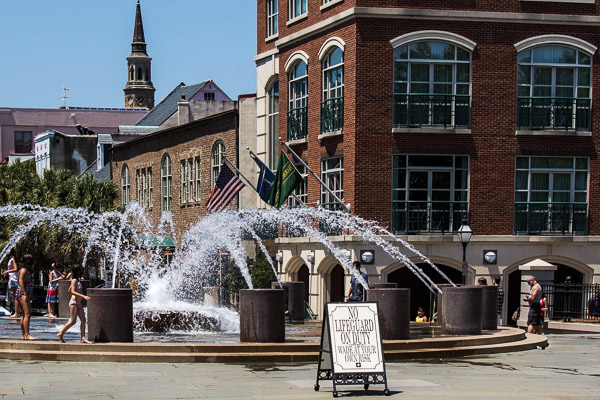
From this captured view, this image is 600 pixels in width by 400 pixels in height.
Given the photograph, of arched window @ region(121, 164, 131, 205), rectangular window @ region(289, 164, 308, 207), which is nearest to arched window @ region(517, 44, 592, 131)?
rectangular window @ region(289, 164, 308, 207)

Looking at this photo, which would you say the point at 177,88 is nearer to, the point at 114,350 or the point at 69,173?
the point at 69,173

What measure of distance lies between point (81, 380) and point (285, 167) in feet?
69.3

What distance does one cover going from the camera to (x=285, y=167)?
3716 centimetres

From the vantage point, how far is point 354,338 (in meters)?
15.5

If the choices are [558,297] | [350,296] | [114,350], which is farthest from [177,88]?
[114,350]

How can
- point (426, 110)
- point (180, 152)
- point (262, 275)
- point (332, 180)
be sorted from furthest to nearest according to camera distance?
point (180, 152) → point (262, 275) → point (332, 180) → point (426, 110)


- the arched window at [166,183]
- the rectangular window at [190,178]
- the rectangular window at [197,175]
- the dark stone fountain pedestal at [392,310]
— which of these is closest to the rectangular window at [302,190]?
the rectangular window at [197,175]

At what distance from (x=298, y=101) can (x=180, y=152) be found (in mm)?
16187

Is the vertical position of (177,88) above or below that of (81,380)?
above

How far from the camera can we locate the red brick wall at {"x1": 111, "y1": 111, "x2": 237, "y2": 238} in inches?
1944

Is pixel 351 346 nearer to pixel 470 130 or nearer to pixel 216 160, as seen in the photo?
pixel 470 130

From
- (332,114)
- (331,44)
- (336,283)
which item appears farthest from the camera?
(336,283)

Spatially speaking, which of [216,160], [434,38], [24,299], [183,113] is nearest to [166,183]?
[183,113]

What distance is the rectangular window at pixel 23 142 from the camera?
11788 centimetres
